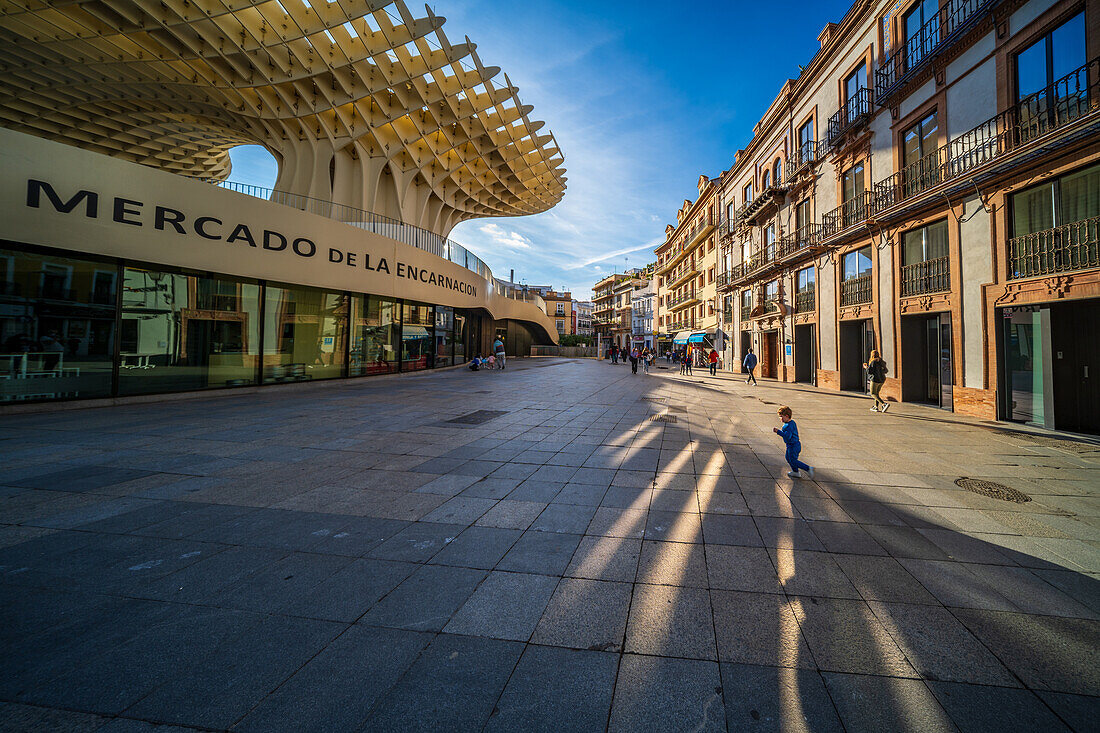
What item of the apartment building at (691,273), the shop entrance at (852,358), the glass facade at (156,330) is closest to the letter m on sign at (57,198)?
the glass facade at (156,330)

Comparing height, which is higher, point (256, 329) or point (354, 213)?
point (354, 213)

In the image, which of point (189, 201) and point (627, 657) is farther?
point (189, 201)

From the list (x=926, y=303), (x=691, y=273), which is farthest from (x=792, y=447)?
(x=691, y=273)

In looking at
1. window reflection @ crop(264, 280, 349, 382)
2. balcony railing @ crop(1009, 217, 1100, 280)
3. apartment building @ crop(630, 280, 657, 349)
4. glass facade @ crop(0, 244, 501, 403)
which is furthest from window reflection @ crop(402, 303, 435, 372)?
apartment building @ crop(630, 280, 657, 349)

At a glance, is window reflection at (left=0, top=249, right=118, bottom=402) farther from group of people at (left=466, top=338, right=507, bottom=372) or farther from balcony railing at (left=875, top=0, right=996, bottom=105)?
balcony railing at (left=875, top=0, right=996, bottom=105)

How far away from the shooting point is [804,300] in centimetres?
2086

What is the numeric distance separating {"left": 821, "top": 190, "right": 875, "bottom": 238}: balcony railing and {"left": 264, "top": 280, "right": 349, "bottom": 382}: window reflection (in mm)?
20485

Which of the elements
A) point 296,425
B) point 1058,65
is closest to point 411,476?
point 296,425

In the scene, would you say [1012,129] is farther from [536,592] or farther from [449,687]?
[449,687]

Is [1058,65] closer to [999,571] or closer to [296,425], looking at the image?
[999,571]

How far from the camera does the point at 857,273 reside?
55.2ft

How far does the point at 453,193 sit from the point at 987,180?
28.5m

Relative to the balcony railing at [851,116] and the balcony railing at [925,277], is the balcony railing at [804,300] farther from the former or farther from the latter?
the balcony railing at [851,116]

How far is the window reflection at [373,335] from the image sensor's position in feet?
58.2
